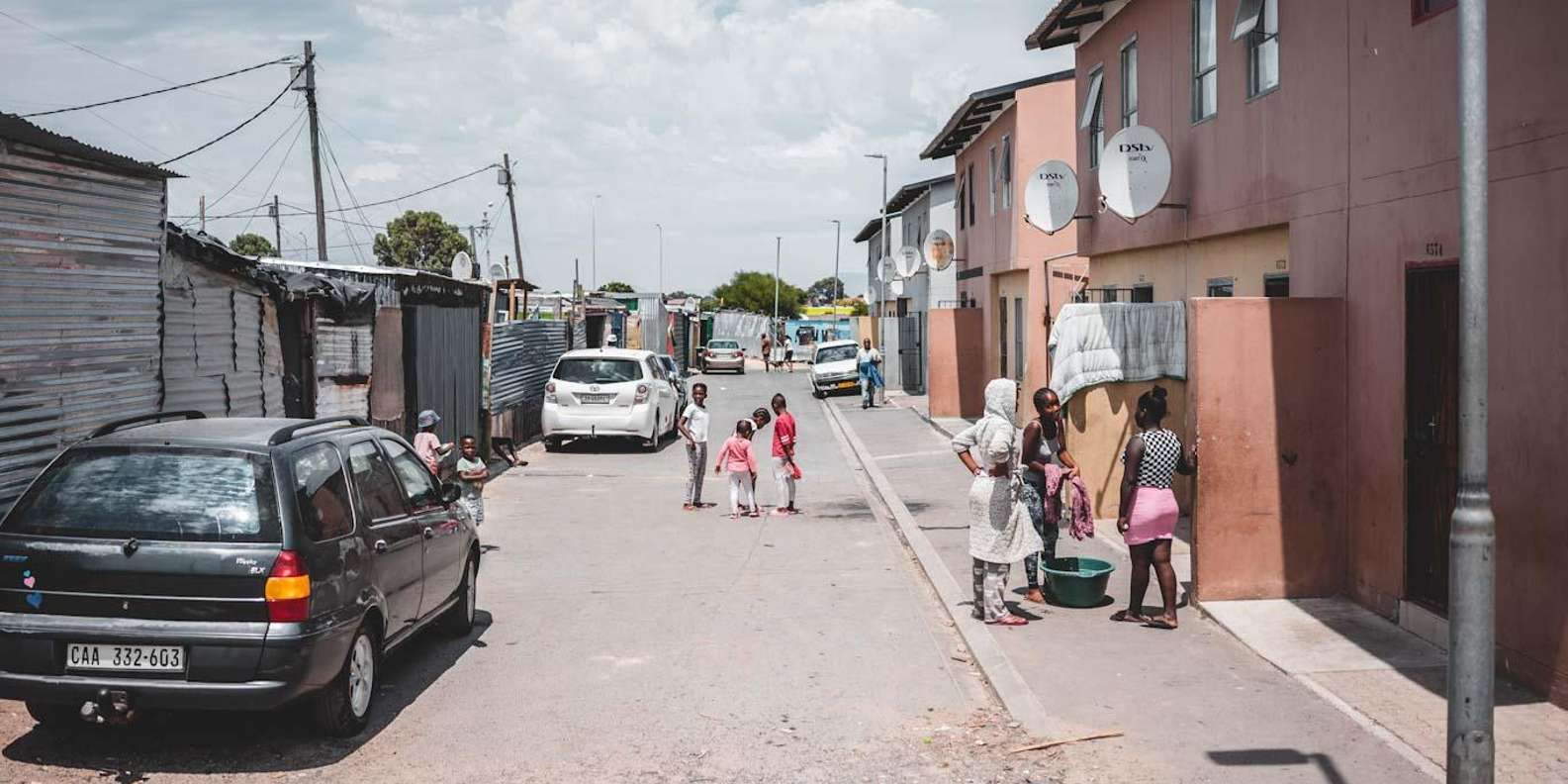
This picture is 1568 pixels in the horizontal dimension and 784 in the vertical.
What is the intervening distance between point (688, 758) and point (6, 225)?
5.81 metres

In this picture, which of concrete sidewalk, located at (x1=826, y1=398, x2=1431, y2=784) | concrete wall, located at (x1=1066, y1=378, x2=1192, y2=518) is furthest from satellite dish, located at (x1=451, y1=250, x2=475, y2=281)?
concrete sidewalk, located at (x1=826, y1=398, x2=1431, y2=784)

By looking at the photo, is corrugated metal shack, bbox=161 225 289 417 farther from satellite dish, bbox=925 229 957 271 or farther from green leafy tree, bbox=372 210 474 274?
green leafy tree, bbox=372 210 474 274

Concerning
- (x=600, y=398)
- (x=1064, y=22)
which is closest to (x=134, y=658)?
(x=1064, y=22)

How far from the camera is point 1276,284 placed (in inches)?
458

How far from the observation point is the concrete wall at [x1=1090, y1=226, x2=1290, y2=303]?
11.6m

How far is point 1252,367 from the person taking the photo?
959 centimetres

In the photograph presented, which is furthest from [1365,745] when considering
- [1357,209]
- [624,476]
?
[624,476]

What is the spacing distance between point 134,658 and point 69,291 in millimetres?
4250

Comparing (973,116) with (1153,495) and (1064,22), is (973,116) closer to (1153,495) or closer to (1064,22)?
(1064,22)

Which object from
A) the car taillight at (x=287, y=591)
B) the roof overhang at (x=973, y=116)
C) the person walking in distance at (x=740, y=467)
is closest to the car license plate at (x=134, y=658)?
the car taillight at (x=287, y=591)

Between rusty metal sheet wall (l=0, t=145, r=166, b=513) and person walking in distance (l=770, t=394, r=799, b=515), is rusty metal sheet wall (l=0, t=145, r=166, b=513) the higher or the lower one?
the higher one

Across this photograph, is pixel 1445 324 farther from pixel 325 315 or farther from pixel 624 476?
pixel 624 476

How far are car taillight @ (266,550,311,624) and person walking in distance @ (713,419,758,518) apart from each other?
9240mm

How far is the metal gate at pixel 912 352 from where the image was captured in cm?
3825
